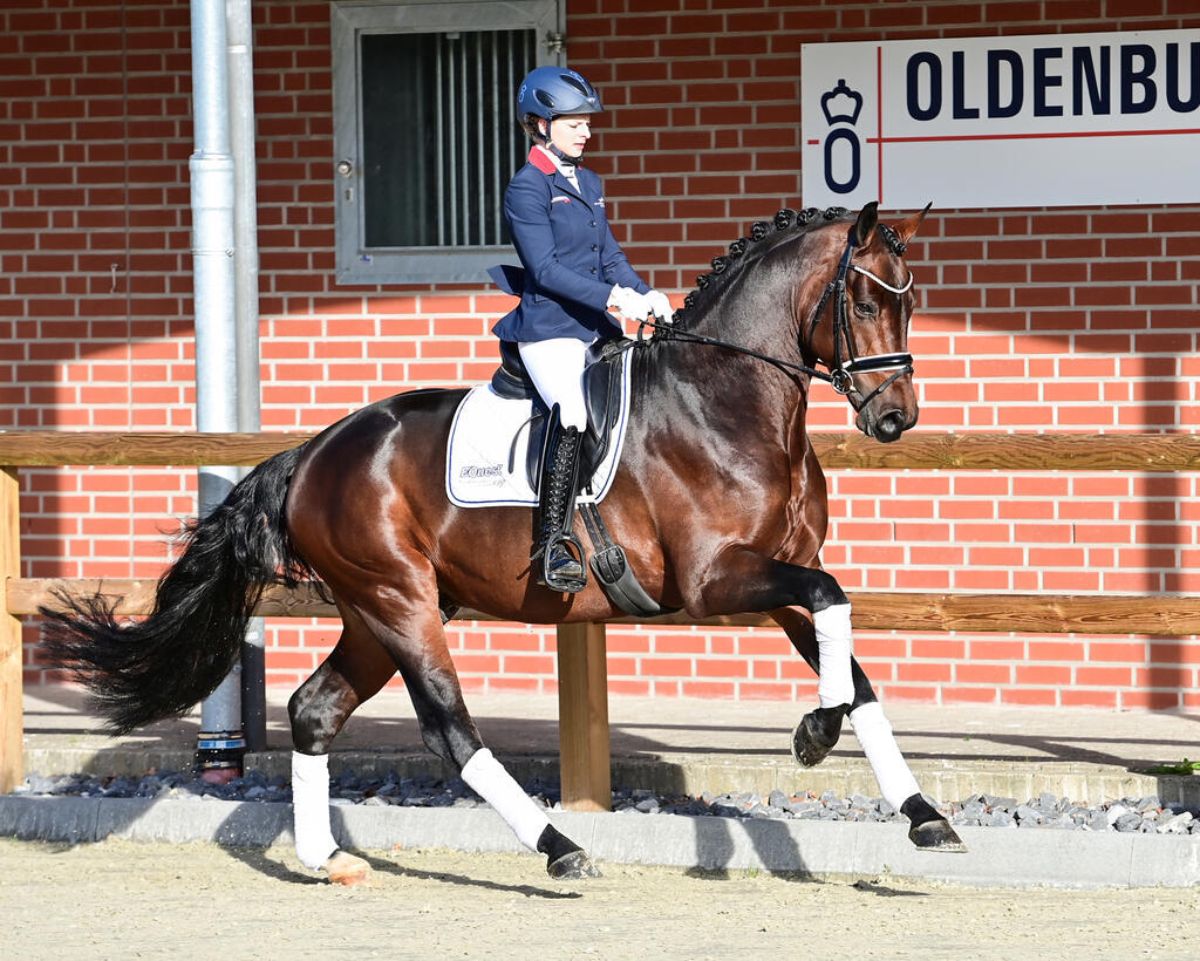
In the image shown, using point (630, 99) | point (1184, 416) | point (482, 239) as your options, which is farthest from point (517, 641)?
point (1184, 416)

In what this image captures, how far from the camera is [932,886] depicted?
6500 millimetres

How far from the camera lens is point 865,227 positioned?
5895 mm

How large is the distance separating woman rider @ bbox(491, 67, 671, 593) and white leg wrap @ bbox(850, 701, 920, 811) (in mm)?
913

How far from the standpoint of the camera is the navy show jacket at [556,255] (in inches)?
246

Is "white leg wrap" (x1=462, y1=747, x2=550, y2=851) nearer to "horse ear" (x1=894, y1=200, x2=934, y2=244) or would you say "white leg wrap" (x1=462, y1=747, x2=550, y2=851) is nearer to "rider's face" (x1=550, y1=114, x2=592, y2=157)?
"rider's face" (x1=550, y1=114, x2=592, y2=157)

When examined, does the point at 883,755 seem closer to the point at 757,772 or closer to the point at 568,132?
the point at 757,772

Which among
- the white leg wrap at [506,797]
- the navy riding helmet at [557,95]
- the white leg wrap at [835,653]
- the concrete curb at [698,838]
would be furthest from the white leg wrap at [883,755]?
the navy riding helmet at [557,95]

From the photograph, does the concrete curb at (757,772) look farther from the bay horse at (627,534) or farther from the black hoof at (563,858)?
the black hoof at (563,858)

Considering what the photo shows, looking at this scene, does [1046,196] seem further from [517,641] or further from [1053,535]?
[517,641]

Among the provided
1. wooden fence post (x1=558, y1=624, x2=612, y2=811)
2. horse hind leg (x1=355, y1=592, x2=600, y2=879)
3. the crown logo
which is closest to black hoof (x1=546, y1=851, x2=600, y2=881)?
horse hind leg (x1=355, y1=592, x2=600, y2=879)

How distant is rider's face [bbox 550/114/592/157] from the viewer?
6.34 meters

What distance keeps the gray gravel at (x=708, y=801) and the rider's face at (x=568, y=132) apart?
2336 millimetres

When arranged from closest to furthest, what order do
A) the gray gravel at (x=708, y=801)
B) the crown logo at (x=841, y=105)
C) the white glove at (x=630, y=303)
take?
the white glove at (x=630, y=303) → the gray gravel at (x=708, y=801) → the crown logo at (x=841, y=105)

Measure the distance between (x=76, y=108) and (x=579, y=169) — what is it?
454cm
